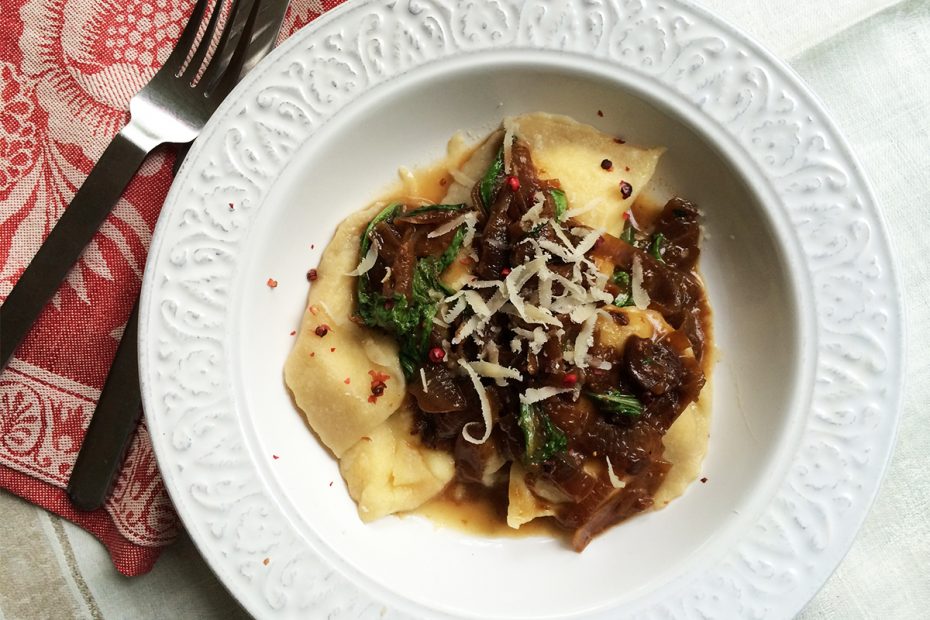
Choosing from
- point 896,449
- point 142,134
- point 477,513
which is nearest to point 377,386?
point 477,513

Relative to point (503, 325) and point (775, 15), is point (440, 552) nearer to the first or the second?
point (503, 325)

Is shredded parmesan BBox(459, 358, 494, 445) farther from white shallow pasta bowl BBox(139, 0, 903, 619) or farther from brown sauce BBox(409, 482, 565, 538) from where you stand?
white shallow pasta bowl BBox(139, 0, 903, 619)

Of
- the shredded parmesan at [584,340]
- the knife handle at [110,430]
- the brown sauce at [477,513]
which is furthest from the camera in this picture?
the brown sauce at [477,513]

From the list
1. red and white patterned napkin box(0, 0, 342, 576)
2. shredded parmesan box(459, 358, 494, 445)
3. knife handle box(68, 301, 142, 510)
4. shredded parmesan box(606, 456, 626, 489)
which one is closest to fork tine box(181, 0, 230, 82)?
red and white patterned napkin box(0, 0, 342, 576)

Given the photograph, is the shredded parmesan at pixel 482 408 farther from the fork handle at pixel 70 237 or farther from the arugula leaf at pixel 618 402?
the fork handle at pixel 70 237

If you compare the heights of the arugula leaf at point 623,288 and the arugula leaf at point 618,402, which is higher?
the arugula leaf at point 623,288

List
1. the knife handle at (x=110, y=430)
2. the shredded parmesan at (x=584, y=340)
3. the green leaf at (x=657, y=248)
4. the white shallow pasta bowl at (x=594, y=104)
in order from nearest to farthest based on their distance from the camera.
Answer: the white shallow pasta bowl at (x=594, y=104) < the shredded parmesan at (x=584, y=340) < the knife handle at (x=110, y=430) < the green leaf at (x=657, y=248)

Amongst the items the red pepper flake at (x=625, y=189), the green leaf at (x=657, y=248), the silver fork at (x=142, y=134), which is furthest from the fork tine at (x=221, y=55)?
the green leaf at (x=657, y=248)
